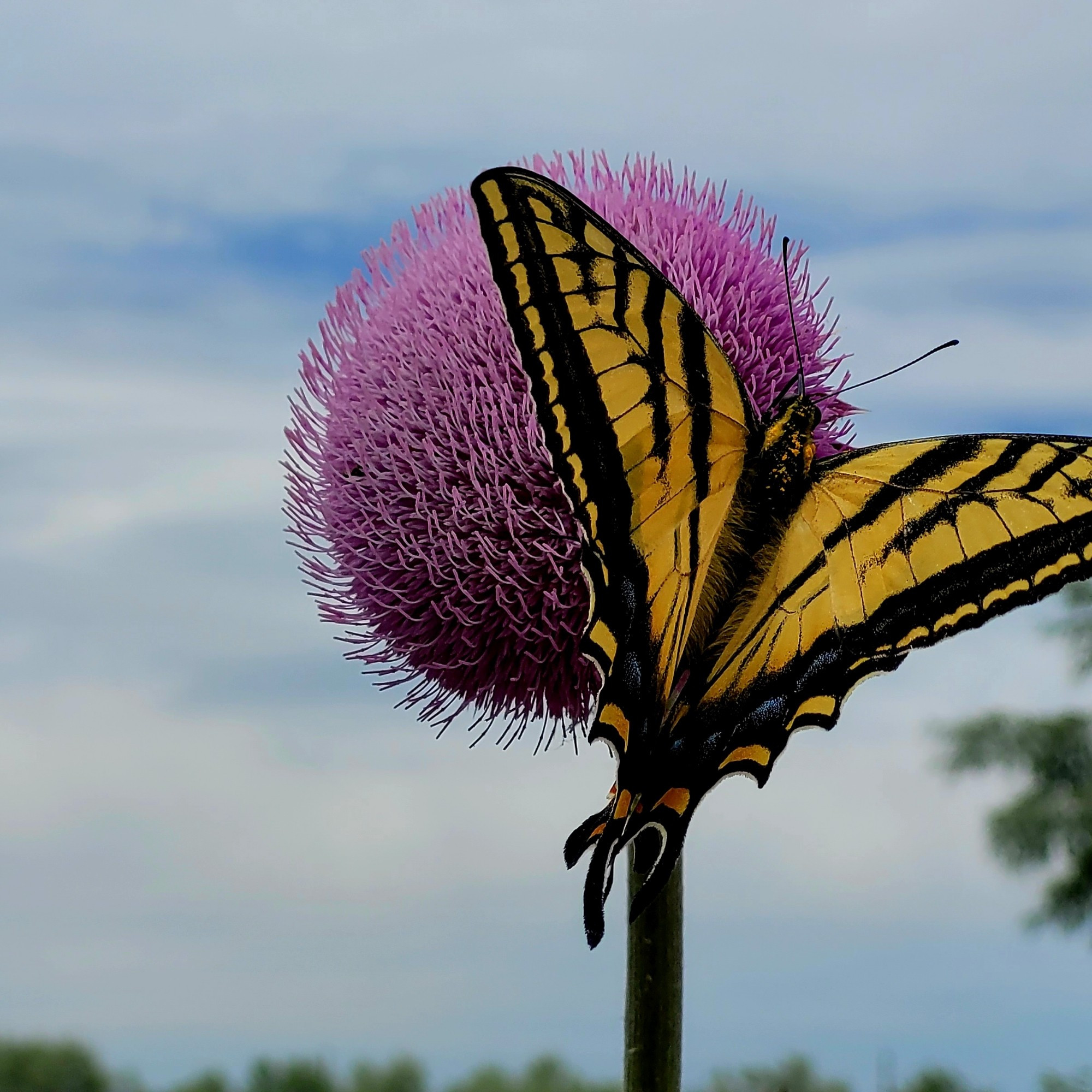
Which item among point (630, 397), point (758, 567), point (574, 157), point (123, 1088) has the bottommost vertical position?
point (123, 1088)

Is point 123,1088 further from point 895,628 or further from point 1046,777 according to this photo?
point 1046,777

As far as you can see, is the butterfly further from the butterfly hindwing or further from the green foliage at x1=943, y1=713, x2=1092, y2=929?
the green foliage at x1=943, y1=713, x2=1092, y2=929

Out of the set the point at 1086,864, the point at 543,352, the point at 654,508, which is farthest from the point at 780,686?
the point at 1086,864

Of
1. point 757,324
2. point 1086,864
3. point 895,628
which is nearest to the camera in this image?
point 895,628

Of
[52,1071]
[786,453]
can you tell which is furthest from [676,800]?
[52,1071]

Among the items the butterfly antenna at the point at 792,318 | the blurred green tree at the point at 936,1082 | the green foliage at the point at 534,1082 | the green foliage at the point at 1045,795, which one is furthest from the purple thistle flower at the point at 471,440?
the green foliage at the point at 1045,795

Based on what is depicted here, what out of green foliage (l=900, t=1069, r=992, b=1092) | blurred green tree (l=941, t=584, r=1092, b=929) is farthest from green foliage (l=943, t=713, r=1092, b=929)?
green foliage (l=900, t=1069, r=992, b=1092)

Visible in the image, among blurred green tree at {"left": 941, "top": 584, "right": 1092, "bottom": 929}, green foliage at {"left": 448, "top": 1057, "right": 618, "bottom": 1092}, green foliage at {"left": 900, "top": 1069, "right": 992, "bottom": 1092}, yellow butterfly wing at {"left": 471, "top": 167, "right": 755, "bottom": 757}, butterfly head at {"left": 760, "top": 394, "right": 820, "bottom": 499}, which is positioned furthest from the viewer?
blurred green tree at {"left": 941, "top": 584, "right": 1092, "bottom": 929}
